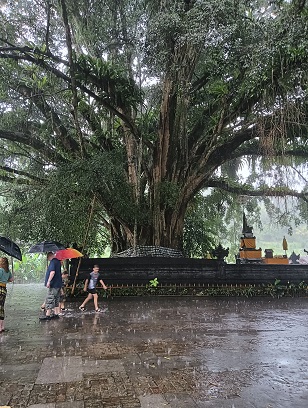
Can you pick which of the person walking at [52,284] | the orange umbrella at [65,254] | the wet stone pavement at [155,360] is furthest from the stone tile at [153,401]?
the orange umbrella at [65,254]

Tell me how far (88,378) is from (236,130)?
36.5ft

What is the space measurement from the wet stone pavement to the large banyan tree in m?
4.53

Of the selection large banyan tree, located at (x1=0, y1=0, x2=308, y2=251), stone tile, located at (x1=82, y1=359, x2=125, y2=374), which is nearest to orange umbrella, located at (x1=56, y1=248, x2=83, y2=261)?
large banyan tree, located at (x1=0, y1=0, x2=308, y2=251)

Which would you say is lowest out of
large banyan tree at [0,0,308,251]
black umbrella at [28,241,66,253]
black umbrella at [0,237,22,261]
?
black umbrella at [0,237,22,261]

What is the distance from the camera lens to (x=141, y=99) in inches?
476

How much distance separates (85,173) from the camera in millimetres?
10680

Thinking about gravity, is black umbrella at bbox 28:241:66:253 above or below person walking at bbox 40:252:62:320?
above

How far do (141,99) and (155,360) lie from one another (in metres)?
9.02

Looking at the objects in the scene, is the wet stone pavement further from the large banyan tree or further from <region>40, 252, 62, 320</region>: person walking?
the large banyan tree

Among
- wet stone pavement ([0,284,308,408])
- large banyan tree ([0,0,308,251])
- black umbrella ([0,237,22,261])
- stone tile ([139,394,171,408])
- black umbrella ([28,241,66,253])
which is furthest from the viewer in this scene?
large banyan tree ([0,0,308,251])

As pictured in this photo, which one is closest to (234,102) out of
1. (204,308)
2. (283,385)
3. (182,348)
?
(204,308)

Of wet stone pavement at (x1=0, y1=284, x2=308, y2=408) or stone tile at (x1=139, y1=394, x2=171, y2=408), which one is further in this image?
wet stone pavement at (x1=0, y1=284, x2=308, y2=408)

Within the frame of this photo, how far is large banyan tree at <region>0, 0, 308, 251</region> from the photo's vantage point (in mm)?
9633

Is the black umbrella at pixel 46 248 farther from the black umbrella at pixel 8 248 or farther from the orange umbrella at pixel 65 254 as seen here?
the black umbrella at pixel 8 248
